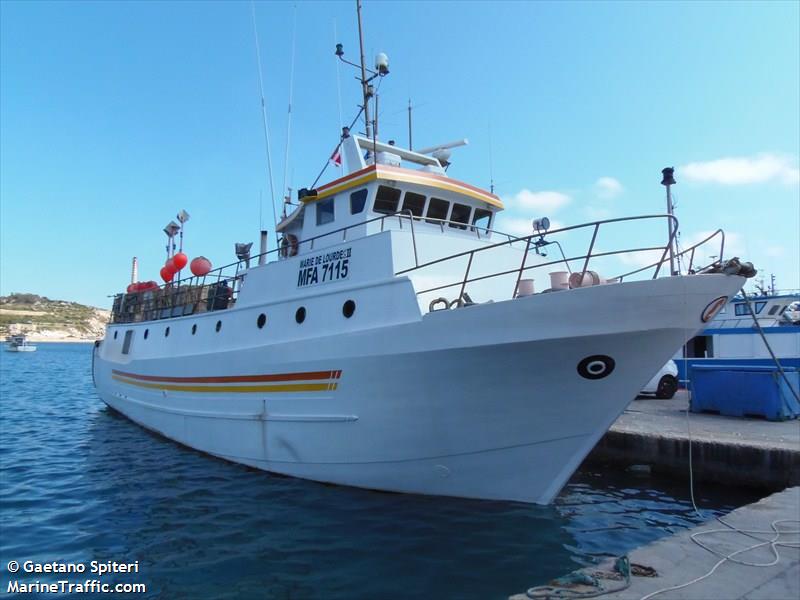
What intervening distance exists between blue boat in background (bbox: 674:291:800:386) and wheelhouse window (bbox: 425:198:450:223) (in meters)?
13.0

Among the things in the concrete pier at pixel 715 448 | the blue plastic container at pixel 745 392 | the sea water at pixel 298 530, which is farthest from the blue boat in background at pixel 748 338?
the sea water at pixel 298 530

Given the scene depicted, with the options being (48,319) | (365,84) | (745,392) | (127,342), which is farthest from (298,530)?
(48,319)

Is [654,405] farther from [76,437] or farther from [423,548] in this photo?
[76,437]

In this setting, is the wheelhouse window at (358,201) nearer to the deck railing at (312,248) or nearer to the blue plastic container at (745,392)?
the deck railing at (312,248)

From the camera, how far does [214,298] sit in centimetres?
1054

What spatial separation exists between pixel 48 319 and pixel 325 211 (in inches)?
5554

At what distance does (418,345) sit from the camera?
627cm

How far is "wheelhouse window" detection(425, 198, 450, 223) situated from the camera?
897 centimetres

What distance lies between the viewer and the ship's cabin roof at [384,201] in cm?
830

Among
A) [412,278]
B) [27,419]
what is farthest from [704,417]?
[27,419]

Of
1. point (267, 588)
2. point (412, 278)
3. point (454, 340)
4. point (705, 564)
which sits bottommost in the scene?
point (267, 588)

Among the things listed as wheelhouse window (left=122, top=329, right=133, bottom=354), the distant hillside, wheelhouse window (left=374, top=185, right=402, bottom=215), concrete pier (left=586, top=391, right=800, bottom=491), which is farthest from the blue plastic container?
the distant hillside

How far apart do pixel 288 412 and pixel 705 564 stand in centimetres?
563

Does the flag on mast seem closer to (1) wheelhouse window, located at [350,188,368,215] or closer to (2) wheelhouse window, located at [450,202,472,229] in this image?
(1) wheelhouse window, located at [350,188,368,215]
